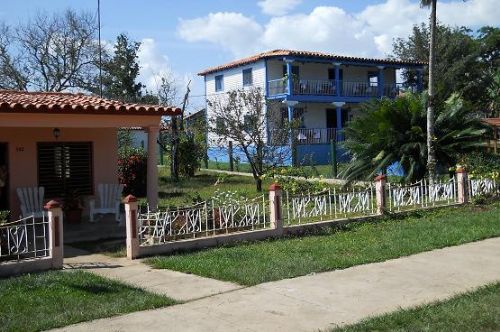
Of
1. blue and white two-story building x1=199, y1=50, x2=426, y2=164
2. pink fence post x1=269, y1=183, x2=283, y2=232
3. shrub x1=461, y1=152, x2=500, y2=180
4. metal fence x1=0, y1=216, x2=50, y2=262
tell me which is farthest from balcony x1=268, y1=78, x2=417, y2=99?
metal fence x1=0, y1=216, x2=50, y2=262

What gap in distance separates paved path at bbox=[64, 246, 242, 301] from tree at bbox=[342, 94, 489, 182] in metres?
8.69

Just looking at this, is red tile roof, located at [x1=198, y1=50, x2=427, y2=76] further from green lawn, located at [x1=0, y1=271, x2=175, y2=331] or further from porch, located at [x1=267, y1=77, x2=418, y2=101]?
green lawn, located at [x1=0, y1=271, x2=175, y2=331]

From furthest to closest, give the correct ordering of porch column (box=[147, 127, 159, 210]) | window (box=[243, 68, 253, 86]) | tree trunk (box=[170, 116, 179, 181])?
window (box=[243, 68, 253, 86])
tree trunk (box=[170, 116, 179, 181])
porch column (box=[147, 127, 159, 210])

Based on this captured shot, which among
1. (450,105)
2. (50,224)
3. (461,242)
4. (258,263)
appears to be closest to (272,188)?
(258,263)

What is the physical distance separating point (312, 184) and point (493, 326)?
30.0 ft

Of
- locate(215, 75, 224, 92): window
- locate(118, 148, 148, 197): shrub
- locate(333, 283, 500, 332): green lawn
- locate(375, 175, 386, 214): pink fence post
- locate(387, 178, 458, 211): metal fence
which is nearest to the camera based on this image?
locate(333, 283, 500, 332): green lawn

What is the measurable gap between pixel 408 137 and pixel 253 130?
6.95 metres

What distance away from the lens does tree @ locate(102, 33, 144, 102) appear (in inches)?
1375

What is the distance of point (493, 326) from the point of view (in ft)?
17.8

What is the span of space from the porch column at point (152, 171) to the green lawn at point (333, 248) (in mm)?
2740

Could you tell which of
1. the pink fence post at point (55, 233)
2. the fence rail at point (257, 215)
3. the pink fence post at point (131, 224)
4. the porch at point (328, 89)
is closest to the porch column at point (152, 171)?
the fence rail at point (257, 215)

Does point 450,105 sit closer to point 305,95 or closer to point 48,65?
point 305,95

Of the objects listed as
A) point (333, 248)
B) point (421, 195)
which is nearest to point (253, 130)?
point (421, 195)

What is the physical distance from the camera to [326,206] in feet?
38.0
